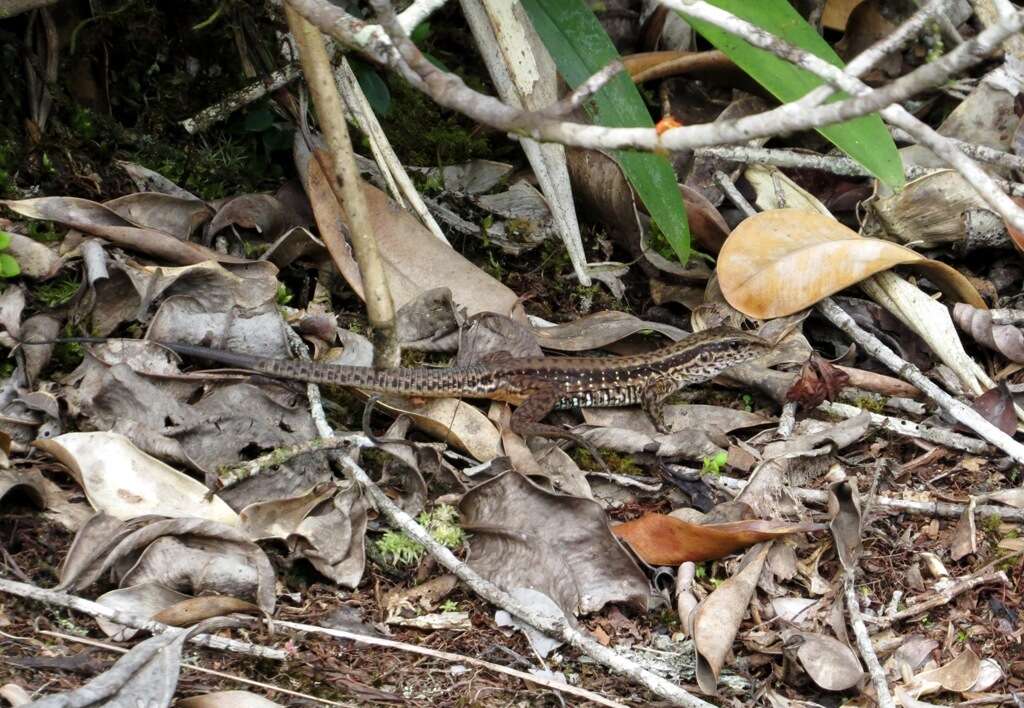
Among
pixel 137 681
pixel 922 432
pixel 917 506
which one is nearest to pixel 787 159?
pixel 922 432

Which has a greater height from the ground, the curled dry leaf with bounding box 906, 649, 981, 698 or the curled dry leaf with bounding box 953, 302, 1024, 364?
the curled dry leaf with bounding box 953, 302, 1024, 364

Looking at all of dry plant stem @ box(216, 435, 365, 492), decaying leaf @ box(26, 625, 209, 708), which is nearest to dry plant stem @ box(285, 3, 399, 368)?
dry plant stem @ box(216, 435, 365, 492)

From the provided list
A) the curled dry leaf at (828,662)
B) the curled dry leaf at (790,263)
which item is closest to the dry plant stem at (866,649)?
the curled dry leaf at (828,662)

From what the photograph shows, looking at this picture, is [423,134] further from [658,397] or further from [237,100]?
[658,397]

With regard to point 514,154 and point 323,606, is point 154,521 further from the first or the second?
point 514,154

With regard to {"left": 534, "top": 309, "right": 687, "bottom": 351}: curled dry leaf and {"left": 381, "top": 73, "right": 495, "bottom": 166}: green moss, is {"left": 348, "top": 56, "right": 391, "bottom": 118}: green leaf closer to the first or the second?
{"left": 381, "top": 73, "right": 495, "bottom": 166}: green moss

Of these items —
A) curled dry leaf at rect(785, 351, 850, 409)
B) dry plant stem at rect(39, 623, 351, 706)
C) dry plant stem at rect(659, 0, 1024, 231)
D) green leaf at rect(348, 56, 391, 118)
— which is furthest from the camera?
Answer: green leaf at rect(348, 56, 391, 118)
